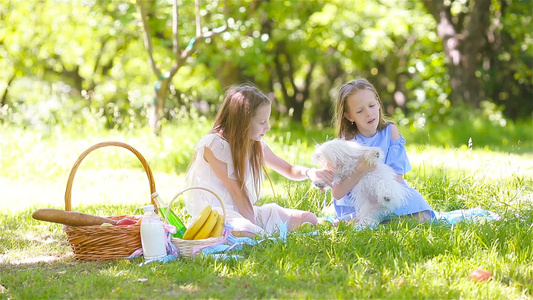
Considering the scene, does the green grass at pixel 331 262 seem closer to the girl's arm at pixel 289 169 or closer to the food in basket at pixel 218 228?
the food in basket at pixel 218 228

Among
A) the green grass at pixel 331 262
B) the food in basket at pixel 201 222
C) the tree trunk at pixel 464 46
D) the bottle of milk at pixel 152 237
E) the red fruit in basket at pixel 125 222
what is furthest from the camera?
the tree trunk at pixel 464 46

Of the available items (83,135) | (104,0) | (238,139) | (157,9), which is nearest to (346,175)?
(238,139)

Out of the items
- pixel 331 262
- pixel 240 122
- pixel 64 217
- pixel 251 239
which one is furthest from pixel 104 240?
pixel 331 262

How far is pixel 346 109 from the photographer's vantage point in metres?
4.32

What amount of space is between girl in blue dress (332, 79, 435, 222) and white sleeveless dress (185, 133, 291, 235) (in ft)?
1.53

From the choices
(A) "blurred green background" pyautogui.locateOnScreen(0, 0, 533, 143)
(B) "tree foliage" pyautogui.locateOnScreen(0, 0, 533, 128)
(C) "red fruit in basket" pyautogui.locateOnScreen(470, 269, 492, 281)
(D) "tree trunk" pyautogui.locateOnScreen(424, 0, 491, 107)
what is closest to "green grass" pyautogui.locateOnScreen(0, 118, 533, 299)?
(C) "red fruit in basket" pyautogui.locateOnScreen(470, 269, 492, 281)

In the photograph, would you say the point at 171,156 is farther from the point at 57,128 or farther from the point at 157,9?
the point at 157,9

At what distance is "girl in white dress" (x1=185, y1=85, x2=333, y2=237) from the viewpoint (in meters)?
4.07

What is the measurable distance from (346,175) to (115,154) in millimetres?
4270

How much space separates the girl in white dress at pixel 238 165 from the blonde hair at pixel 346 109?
0.42m

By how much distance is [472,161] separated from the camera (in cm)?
661

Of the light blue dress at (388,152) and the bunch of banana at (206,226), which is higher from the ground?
the light blue dress at (388,152)

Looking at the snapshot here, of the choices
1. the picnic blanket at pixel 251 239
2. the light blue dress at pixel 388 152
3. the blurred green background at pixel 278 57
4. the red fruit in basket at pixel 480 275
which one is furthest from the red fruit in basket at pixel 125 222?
the blurred green background at pixel 278 57

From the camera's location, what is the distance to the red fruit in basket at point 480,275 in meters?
2.93
